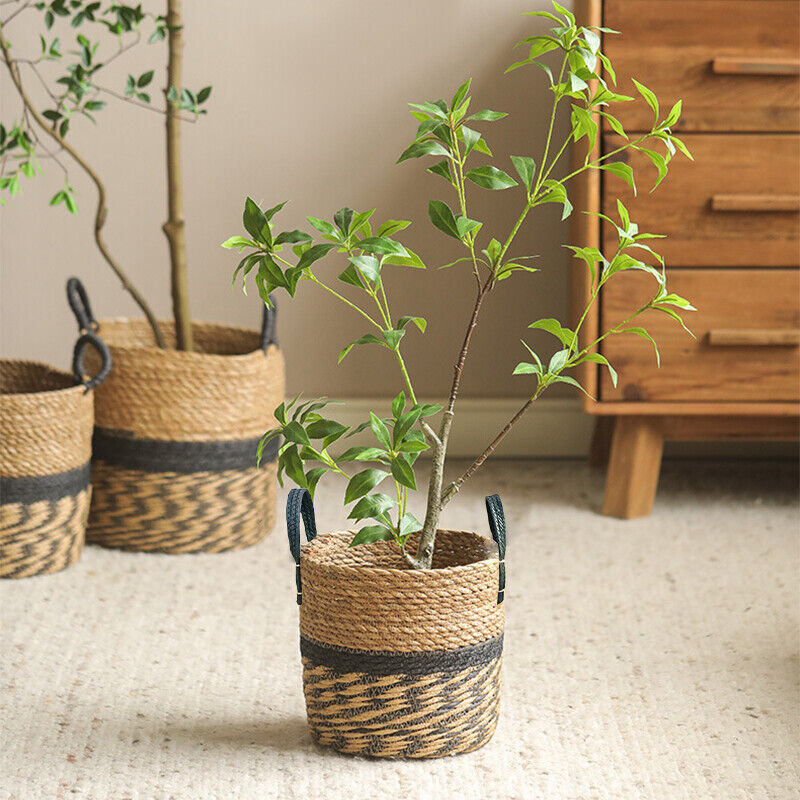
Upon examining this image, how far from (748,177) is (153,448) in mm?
910

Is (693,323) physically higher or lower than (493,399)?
higher

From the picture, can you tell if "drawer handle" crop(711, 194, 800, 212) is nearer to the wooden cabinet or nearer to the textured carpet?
the wooden cabinet

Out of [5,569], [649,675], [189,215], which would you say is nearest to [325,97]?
[189,215]

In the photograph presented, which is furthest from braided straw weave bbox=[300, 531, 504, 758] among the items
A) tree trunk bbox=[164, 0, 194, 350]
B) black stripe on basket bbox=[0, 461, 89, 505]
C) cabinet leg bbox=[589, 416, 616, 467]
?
cabinet leg bbox=[589, 416, 616, 467]

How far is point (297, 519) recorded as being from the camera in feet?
3.28

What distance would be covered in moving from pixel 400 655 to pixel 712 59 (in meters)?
1.04

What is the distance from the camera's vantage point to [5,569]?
142 cm

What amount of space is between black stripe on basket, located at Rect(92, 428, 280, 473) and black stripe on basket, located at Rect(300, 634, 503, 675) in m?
0.59

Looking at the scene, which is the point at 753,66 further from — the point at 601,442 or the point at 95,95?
the point at 95,95

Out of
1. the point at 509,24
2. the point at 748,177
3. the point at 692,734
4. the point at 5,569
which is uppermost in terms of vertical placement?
the point at 509,24

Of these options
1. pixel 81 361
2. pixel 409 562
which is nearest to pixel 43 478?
pixel 81 361

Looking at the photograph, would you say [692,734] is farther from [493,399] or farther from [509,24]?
[509,24]

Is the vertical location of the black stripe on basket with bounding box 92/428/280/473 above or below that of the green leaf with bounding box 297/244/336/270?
below

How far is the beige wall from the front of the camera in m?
1.93
